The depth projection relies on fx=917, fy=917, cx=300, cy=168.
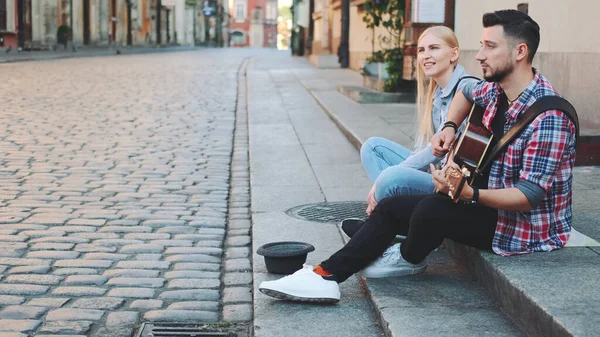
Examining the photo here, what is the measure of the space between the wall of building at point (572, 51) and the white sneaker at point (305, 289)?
4119 mm

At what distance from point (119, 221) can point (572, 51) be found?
428 cm

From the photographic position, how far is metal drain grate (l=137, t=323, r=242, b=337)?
152 inches

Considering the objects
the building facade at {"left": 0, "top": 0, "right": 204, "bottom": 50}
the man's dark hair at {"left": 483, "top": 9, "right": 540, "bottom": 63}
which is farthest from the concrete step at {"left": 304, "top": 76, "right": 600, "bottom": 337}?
the building facade at {"left": 0, "top": 0, "right": 204, "bottom": 50}

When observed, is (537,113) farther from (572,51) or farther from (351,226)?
(572,51)

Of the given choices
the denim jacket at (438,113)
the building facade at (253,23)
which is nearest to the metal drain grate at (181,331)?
the denim jacket at (438,113)

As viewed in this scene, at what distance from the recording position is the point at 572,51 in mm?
7984

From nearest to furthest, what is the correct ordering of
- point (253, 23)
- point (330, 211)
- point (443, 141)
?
point (443, 141) → point (330, 211) → point (253, 23)

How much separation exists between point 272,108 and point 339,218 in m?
7.69

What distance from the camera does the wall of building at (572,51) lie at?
755cm

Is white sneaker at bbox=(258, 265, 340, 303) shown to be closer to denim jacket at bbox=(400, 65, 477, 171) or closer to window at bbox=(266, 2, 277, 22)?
denim jacket at bbox=(400, 65, 477, 171)

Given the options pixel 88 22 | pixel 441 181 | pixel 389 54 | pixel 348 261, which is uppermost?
pixel 88 22

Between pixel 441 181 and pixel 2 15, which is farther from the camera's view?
pixel 2 15

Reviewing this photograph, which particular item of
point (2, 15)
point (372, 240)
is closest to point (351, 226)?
point (372, 240)

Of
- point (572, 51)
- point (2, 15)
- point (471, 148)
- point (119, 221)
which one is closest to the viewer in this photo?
point (471, 148)
